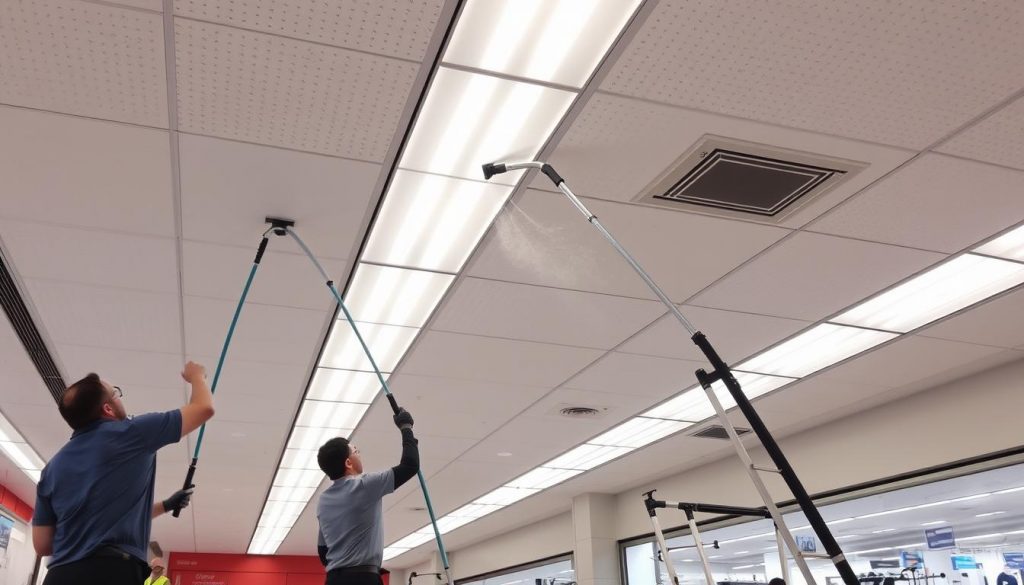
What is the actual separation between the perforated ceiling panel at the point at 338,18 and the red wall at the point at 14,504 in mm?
8654

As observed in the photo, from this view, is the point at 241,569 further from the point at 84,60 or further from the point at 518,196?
the point at 84,60

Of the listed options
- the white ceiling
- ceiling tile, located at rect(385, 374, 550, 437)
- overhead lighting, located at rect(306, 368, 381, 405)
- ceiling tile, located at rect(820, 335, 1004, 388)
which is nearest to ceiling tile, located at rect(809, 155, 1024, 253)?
the white ceiling

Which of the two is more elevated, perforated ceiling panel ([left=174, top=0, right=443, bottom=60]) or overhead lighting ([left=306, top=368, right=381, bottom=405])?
perforated ceiling panel ([left=174, top=0, right=443, bottom=60])

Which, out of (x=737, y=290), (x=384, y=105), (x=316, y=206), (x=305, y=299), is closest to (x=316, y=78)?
(x=384, y=105)

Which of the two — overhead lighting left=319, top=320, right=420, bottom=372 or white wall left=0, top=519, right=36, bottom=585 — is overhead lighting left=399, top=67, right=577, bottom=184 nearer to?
overhead lighting left=319, top=320, right=420, bottom=372

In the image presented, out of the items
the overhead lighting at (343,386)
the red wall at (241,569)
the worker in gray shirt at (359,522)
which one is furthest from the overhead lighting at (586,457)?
the red wall at (241,569)

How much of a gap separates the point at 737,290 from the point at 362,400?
297 cm

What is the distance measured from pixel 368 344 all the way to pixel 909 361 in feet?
11.0

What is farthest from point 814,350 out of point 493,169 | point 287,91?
point 287,91

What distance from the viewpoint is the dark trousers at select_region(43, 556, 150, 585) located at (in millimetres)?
1982

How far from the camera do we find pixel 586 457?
278 inches

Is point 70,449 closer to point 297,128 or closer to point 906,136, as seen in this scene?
point 297,128

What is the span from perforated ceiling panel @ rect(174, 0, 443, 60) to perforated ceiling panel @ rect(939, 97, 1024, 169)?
6.33 feet

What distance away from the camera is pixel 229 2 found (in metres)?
2.17
